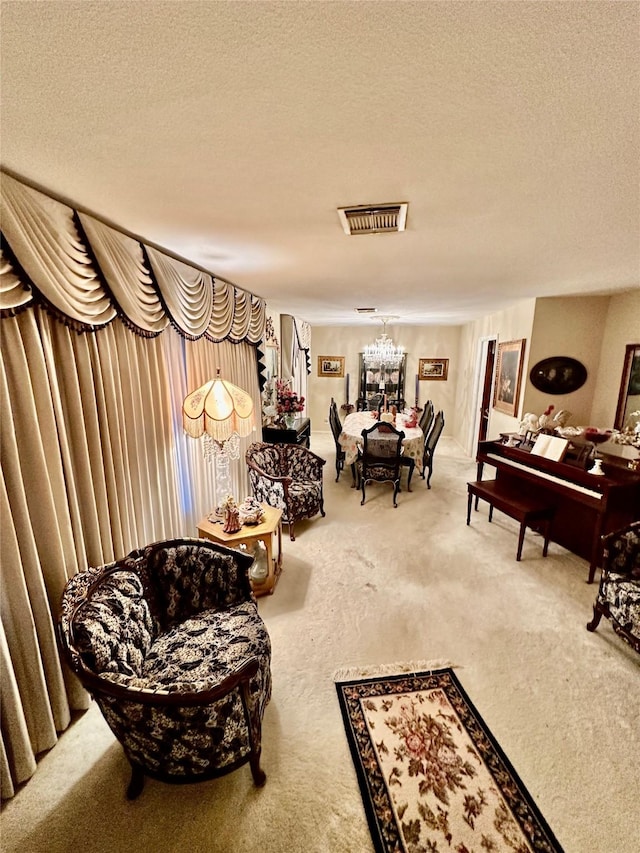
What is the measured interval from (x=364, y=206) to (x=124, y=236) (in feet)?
4.60

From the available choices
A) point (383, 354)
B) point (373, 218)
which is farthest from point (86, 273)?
point (383, 354)

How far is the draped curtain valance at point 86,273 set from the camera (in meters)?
1.37

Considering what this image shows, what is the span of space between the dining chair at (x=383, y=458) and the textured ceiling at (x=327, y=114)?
2804mm

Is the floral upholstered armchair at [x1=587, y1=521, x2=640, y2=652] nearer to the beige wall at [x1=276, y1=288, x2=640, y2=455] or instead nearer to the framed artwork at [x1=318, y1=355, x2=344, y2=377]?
the beige wall at [x1=276, y1=288, x2=640, y2=455]

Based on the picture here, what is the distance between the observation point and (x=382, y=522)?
402 cm

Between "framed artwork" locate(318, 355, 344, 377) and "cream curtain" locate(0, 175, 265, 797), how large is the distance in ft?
18.9

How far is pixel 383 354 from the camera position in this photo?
676 cm

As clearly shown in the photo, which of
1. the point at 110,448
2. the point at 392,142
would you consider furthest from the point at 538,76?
the point at 110,448

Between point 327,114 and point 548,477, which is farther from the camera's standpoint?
point 548,477

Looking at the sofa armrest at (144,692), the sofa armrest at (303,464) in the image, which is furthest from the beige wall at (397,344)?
the sofa armrest at (144,692)

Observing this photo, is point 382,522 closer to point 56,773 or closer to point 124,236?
point 56,773

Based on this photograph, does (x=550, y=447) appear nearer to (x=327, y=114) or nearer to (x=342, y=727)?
(x=342, y=727)

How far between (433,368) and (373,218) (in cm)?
644

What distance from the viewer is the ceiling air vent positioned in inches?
66.3
